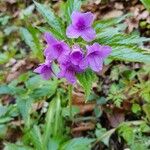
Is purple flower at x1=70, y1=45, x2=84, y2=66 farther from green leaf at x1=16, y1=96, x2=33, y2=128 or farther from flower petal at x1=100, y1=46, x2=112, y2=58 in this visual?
green leaf at x1=16, y1=96, x2=33, y2=128

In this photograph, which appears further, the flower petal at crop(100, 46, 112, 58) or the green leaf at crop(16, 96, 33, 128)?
the green leaf at crop(16, 96, 33, 128)

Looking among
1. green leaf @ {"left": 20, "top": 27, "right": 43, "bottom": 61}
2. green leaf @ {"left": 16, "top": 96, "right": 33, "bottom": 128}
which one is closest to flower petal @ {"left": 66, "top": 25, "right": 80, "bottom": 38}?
green leaf @ {"left": 20, "top": 27, "right": 43, "bottom": 61}

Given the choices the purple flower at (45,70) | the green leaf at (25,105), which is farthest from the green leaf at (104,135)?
the purple flower at (45,70)

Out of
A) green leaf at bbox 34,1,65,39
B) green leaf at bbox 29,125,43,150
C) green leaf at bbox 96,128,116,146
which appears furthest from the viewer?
green leaf at bbox 96,128,116,146

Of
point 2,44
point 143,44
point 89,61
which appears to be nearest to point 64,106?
point 143,44

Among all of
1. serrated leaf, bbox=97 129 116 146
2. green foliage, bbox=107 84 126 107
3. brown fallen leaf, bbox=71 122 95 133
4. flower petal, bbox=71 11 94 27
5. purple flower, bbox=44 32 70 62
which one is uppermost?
flower petal, bbox=71 11 94 27

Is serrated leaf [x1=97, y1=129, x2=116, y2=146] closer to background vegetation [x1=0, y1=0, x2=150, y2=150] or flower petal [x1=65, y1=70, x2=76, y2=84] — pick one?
background vegetation [x1=0, y1=0, x2=150, y2=150]

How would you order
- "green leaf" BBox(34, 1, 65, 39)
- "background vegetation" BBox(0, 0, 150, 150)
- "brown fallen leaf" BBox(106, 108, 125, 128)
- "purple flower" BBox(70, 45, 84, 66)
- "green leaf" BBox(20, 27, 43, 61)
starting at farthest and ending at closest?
1. "brown fallen leaf" BBox(106, 108, 125, 128)
2. "green leaf" BBox(20, 27, 43, 61)
3. "background vegetation" BBox(0, 0, 150, 150)
4. "green leaf" BBox(34, 1, 65, 39)
5. "purple flower" BBox(70, 45, 84, 66)

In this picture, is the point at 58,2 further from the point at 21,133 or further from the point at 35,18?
the point at 21,133

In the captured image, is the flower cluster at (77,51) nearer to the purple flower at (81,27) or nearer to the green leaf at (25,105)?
the purple flower at (81,27)

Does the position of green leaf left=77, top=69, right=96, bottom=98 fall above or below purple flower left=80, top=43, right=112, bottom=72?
below
